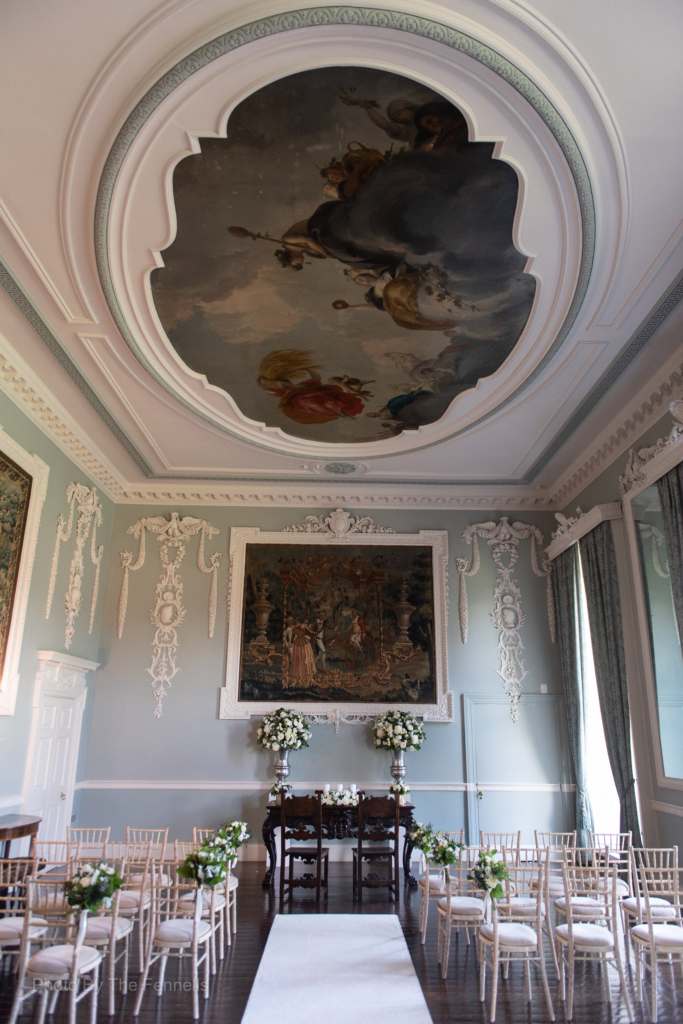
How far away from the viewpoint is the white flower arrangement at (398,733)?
37.0 ft

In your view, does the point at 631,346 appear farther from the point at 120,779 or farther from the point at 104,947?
the point at 120,779

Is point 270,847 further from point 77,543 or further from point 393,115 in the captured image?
point 393,115

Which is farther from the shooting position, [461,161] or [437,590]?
[437,590]

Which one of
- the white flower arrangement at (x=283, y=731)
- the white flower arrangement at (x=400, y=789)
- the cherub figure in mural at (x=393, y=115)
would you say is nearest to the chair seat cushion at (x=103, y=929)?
the white flower arrangement at (x=283, y=731)

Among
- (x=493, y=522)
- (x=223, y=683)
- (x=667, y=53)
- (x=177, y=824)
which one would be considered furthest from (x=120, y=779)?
(x=667, y=53)

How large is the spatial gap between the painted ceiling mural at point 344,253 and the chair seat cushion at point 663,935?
241 inches

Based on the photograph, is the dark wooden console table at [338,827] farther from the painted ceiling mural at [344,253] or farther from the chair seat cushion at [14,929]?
the painted ceiling mural at [344,253]

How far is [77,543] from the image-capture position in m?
10.9

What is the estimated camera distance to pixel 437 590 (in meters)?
12.5

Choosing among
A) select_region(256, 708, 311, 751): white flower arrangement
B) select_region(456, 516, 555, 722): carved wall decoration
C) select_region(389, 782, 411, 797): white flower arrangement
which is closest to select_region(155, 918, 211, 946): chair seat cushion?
select_region(389, 782, 411, 797): white flower arrangement

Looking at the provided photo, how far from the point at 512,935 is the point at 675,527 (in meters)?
4.70

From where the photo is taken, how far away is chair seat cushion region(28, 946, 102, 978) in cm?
496

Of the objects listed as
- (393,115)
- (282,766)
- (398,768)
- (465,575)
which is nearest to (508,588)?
(465,575)

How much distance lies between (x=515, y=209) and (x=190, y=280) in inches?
131
